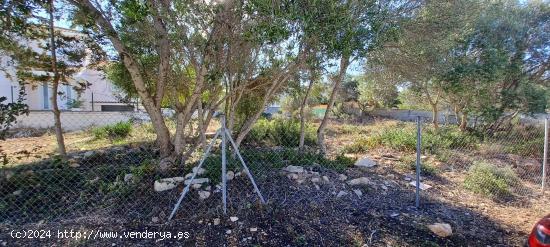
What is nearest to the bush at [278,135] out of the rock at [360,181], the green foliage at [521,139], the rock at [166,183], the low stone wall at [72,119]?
the rock at [360,181]

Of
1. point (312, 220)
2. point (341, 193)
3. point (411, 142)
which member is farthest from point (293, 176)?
point (411, 142)

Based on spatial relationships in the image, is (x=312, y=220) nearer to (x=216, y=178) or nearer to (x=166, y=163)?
(x=216, y=178)

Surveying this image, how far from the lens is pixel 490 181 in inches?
206

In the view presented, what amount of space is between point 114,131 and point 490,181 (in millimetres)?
10426

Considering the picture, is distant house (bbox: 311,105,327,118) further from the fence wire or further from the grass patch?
the grass patch

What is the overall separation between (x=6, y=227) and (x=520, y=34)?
1301 cm

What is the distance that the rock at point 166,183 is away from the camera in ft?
13.0

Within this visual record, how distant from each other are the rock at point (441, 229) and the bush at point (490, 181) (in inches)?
87.3

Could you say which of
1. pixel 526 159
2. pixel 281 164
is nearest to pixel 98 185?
pixel 281 164

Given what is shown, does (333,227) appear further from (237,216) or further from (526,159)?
(526,159)

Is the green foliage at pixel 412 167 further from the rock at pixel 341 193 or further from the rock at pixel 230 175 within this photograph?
the rock at pixel 230 175

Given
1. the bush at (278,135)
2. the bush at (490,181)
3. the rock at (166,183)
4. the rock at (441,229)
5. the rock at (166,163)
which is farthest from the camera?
the bush at (278,135)

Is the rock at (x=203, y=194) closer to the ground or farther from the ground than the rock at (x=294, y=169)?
closer to the ground

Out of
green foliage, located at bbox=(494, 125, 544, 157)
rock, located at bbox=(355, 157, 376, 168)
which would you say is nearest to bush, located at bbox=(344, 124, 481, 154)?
green foliage, located at bbox=(494, 125, 544, 157)
